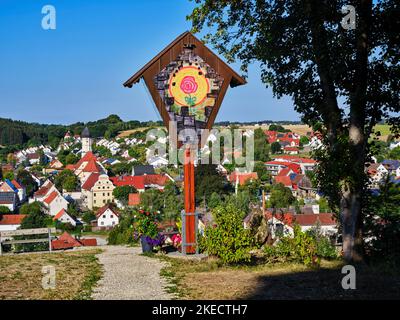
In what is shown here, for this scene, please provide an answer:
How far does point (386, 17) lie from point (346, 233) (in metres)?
4.67

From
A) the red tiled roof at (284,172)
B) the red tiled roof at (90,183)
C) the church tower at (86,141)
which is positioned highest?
the church tower at (86,141)

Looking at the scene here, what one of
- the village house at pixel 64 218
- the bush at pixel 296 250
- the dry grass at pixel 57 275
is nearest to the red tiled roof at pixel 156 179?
the village house at pixel 64 218

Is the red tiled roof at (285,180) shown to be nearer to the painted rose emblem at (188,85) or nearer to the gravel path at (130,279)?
the painted rose emblem at (188,85)

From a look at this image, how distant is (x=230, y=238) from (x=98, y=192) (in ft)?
316

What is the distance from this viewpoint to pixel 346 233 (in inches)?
460

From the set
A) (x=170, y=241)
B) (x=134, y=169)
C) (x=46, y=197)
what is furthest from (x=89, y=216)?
(x=170, y=241)

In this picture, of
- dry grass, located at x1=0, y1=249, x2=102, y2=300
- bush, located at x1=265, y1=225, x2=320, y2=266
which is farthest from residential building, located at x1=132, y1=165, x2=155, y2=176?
bush, located at x1=265, y1=225, x2=320, y2=266

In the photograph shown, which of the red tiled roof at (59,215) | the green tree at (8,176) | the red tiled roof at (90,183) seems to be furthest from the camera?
the green tree at (8,176)

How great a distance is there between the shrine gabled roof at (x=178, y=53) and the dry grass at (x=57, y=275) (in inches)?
179

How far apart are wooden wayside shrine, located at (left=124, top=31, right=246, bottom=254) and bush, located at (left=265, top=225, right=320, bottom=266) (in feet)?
8.26

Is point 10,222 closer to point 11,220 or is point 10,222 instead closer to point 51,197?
point 11,220

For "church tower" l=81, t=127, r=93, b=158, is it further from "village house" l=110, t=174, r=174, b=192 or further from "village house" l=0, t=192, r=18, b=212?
"village house" l=0, t=192, r=18, b=212

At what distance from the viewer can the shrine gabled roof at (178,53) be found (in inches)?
523

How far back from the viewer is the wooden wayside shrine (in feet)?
44.0
